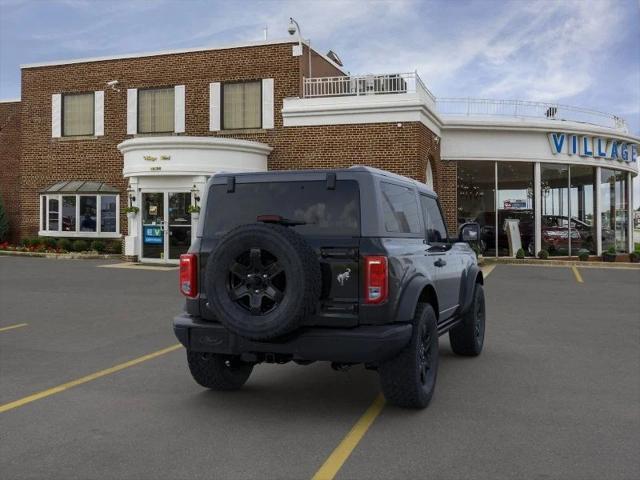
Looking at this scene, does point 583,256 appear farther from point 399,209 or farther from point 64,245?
point 399,209

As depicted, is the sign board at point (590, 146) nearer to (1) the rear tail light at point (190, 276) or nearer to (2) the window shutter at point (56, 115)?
(2) the window shutter at point (56, 115)

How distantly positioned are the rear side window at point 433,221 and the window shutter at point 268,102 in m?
16.0

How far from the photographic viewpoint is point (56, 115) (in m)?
25.6

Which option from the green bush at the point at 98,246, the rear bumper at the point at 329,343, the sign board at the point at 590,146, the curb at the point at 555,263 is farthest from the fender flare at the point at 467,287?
the green bush at the point at 98,246

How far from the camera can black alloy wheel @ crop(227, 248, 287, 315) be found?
4762 mm

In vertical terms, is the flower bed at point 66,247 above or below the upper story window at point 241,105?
below

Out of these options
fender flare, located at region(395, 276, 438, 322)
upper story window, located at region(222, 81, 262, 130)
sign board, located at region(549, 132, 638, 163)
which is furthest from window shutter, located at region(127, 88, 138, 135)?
fender flare, located at region(395, 276, 438, 322)

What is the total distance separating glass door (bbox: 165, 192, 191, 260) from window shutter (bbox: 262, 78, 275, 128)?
13.6 ft

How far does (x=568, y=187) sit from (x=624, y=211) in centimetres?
489

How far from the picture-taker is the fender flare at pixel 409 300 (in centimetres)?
495

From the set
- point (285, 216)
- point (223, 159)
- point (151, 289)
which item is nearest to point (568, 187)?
point (223, 159)

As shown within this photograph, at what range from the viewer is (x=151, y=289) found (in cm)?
1421

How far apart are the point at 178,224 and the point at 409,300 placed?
16.4 m

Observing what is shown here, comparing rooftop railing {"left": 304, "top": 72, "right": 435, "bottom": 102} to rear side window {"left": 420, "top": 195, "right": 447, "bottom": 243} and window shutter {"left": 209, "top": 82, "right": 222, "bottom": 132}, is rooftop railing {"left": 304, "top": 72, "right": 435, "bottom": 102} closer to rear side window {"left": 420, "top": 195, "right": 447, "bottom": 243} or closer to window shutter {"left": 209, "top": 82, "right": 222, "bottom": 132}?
window shutter {"left": 209, "top": 82, "right": 222, "bottom": 132}
